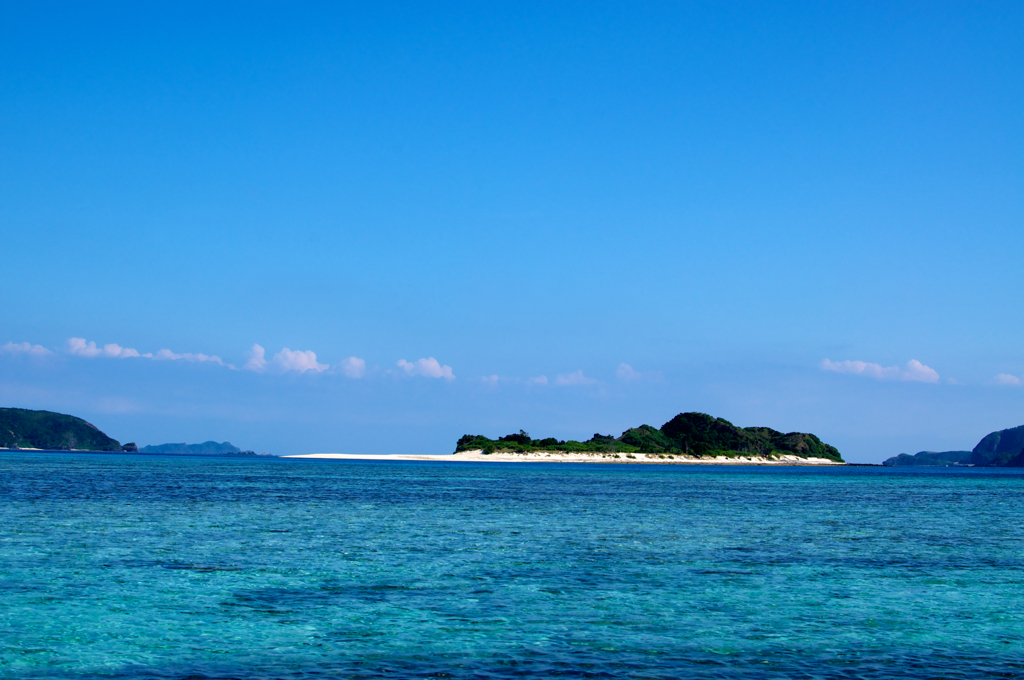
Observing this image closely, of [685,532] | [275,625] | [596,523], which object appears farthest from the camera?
[596,523]

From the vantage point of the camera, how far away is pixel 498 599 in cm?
2536

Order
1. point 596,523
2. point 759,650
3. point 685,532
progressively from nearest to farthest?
1. point 759,650
2. point 685,532
3. point 596,523

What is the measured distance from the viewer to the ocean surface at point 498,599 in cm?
1845

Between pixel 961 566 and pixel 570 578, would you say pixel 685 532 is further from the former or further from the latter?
pixel 570 578

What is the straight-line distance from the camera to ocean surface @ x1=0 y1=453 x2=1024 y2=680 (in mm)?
18453

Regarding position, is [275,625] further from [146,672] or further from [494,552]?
[494,552]

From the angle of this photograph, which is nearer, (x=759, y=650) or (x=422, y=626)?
(x=759, y=650)

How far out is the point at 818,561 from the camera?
114ft

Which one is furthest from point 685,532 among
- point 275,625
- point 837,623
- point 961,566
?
point 275,625

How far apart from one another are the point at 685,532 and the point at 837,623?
2414cm

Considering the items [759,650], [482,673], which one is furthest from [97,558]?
[759,650]

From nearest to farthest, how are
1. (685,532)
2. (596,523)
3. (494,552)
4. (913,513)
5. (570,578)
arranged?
(570,578)
(494,552)
(685,532)
(596,523)
(913,513)

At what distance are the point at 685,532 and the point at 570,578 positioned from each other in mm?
19108

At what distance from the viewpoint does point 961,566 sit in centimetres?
3428
